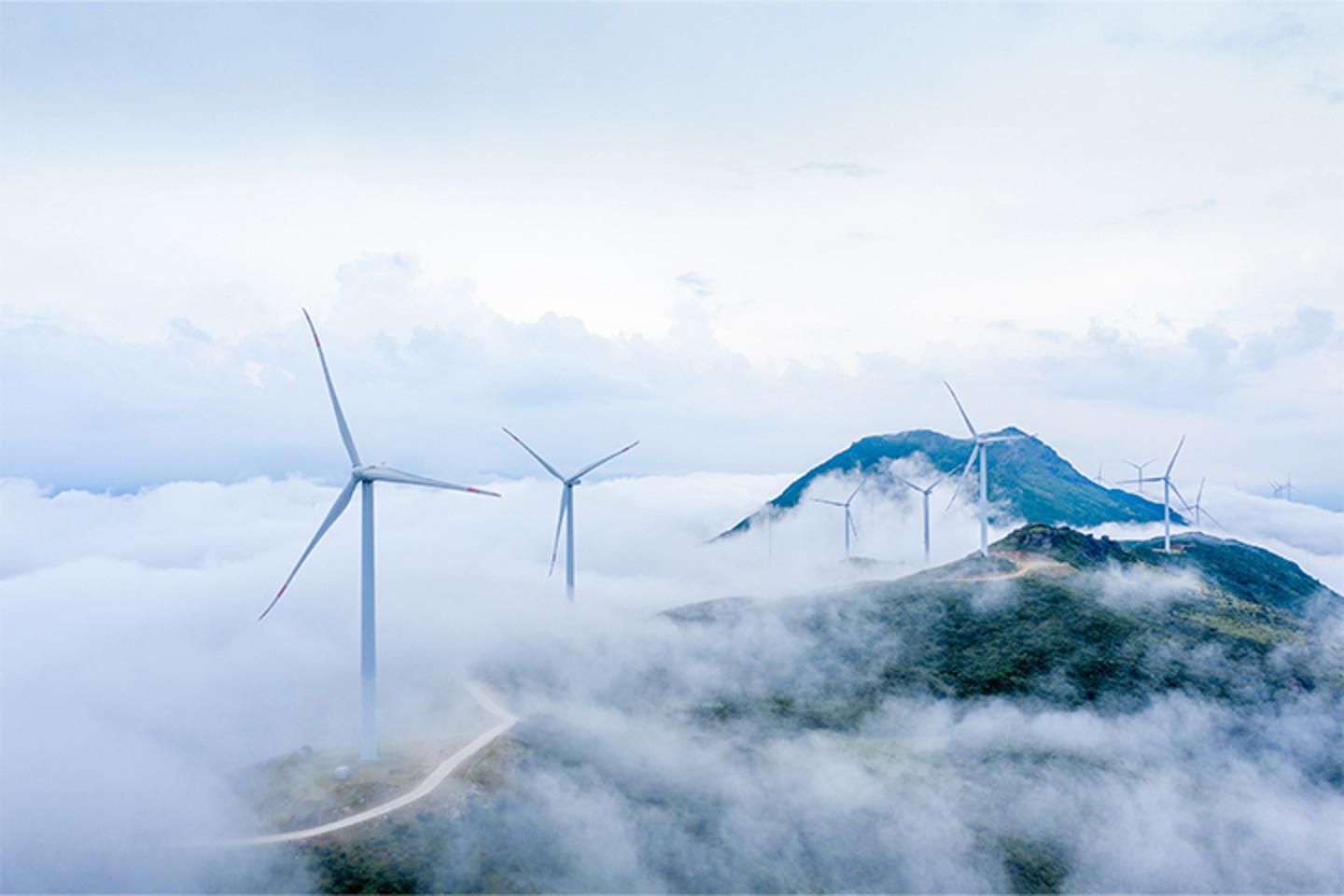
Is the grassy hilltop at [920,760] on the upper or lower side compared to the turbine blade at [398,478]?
lower

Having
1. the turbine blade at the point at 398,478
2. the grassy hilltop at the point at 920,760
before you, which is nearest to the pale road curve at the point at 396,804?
the grassy hilltop at the point at 920,760

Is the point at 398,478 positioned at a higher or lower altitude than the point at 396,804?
higher

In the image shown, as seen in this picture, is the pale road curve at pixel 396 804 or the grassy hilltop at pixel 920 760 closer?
the pale road curve at pixel 396 804

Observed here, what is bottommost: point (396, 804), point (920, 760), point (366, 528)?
point (920, 760)

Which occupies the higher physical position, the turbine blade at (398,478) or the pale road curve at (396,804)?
the turbine blade at (398,478)

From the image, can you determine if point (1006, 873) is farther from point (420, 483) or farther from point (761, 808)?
point (420, 483)

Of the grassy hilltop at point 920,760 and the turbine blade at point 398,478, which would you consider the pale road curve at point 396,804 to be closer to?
the grassy hilltop at point 920,760

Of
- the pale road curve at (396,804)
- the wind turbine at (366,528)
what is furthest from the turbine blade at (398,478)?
the pale road curve at (396,804)

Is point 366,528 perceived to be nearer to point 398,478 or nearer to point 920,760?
point 398,478

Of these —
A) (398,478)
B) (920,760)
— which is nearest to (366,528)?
(398,478)

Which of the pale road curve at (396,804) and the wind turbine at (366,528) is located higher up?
the wind turbine at (366,528)

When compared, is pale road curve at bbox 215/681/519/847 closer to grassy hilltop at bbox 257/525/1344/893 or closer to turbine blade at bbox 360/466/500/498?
grassy hilltop at bbox 257/525/1344/893
